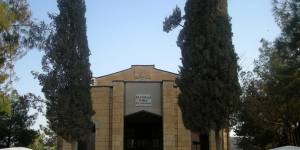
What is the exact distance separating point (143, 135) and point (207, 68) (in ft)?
67.1

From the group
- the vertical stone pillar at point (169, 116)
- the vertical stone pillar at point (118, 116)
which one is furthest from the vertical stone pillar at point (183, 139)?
the vertical stone pillar at point (118, 116)

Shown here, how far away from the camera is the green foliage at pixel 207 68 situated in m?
18.9

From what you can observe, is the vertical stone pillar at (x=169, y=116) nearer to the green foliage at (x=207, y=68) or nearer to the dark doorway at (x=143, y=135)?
the dark doorway at (x=143, y=135)

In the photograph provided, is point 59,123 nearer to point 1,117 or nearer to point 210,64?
point 210,64

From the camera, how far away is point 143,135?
38.8 meters

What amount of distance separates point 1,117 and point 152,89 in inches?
607

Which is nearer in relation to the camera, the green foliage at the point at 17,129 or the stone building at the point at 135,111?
the stone building at the point at 135,111

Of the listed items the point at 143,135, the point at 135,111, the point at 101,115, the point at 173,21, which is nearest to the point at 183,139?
the point at 135,111

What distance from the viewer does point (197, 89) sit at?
760 inches

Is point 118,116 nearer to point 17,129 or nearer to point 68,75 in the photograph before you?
point 68,75

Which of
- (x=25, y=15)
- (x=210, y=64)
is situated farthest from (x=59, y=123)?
(x=210, y=64)

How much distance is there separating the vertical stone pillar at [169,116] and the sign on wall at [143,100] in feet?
3.67

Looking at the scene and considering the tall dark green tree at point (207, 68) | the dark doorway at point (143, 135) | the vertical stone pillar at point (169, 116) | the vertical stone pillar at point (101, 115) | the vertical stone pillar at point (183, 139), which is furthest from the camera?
the dark doorway at point (143, 135)

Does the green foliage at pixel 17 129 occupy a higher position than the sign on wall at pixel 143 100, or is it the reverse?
the sign on wall at pixel 143 100
